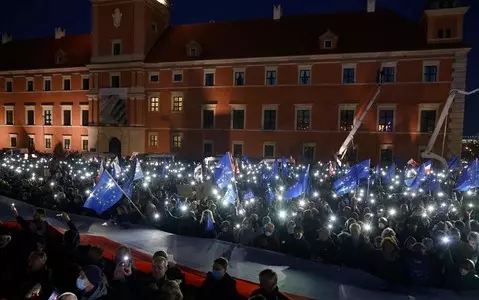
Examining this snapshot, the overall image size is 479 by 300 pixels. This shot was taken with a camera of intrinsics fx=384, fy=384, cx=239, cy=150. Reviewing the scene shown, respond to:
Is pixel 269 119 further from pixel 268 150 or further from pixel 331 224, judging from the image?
pixel 331 224

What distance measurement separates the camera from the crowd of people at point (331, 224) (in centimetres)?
670

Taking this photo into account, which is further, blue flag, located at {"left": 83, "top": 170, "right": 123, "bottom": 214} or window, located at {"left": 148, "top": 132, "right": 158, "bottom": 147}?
window, located at {"left": 148, "top": 132, "right": 158, "bottom": 147}

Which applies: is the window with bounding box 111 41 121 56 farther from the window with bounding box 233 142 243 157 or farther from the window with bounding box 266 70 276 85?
the window with bounding box 266 70 276 85

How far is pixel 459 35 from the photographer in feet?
97.6

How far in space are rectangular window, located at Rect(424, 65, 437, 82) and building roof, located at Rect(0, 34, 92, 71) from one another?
33.4 m

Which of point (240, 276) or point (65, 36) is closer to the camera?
point (240, 276)

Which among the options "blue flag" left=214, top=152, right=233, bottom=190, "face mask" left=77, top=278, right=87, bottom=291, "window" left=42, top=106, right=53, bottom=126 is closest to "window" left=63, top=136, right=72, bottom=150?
"window" left=42, top=106, right=53, bottom=126

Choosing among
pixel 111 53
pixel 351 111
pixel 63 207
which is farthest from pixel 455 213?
pixel 111 53

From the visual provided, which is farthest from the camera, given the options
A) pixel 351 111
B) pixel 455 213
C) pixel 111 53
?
pixel 111 53

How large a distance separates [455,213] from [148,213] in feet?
28.3

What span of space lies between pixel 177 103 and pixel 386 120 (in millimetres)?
19211

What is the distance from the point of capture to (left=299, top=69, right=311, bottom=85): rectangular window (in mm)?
33219

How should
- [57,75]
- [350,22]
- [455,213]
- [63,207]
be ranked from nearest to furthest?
[455,213], [63,207], [350,22], [57,75]

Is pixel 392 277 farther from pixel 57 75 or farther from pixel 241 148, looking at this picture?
pixel 57 75
